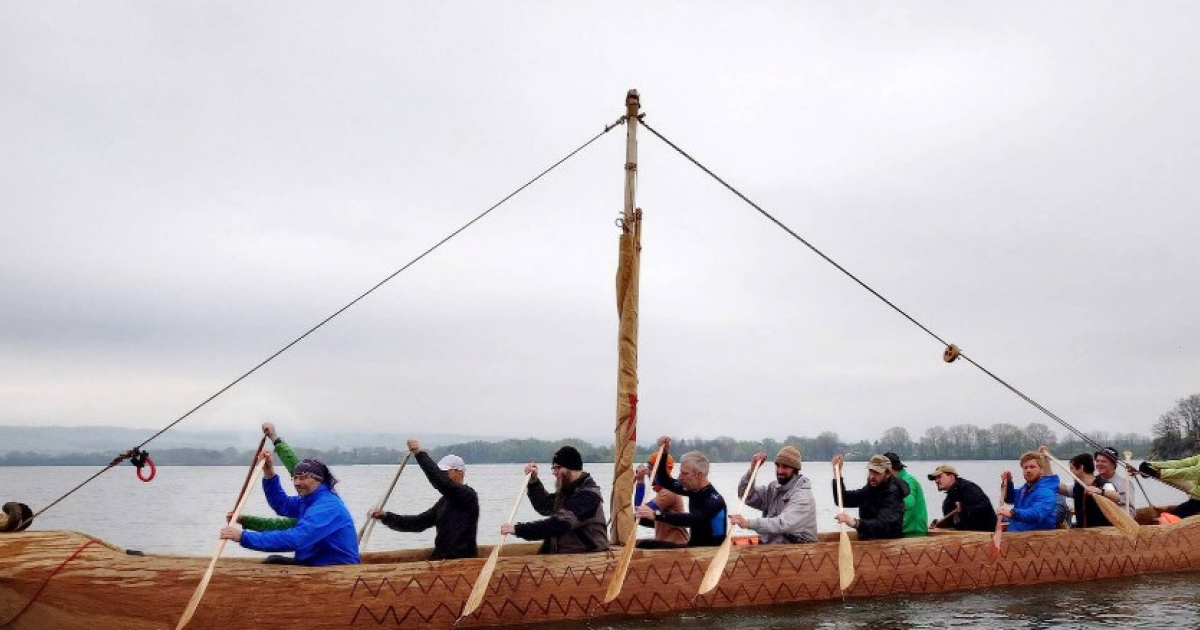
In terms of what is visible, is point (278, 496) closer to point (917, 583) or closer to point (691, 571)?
point (691, 571)

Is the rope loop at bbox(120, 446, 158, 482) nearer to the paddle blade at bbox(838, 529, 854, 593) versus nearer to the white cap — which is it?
the white cap

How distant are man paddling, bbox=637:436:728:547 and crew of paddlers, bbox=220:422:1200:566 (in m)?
0.02

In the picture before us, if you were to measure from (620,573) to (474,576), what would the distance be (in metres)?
1.56

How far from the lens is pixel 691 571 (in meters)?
10.6

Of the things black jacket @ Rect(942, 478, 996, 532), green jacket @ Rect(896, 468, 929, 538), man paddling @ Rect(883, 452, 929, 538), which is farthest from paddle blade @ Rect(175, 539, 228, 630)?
black jacket @ Rect(942, 478, 996, 532)

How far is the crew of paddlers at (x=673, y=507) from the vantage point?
906 centimetres

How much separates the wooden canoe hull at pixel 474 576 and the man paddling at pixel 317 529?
10.1 inches

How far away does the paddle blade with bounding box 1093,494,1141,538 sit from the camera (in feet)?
44.3

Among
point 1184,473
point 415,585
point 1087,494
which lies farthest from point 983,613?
point 415,585

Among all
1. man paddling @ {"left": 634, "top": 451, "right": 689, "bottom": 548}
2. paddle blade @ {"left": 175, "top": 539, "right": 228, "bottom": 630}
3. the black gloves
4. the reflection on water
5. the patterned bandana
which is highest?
the black gloves

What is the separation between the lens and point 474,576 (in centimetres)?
948

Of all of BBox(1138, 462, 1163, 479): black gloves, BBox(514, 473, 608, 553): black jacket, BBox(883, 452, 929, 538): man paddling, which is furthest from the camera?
BBox(1138, 462, 1163, 479): black gloves

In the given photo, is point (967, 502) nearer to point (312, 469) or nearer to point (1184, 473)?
point (1184, 473)

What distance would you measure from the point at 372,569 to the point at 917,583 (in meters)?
7.14
